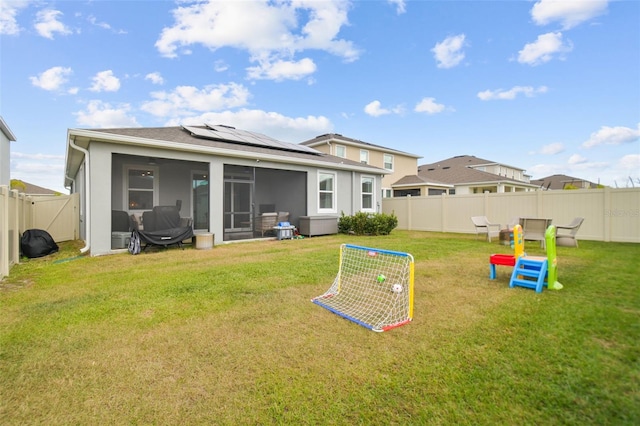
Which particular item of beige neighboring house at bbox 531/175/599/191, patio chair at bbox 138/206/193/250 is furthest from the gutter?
beige neighboring house at bbox 531/175/599/191

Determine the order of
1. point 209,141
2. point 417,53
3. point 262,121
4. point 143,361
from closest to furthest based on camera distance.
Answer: point 143,361
point 209,141
point 417,53
point 262,121

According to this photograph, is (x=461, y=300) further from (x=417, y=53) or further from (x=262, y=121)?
(x=262, y=121)

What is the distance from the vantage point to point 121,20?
31.1 feet

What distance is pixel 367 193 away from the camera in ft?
48.8

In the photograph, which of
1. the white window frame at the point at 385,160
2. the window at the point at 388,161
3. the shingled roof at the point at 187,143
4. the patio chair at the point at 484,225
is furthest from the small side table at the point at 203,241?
the window at the point at 388,161

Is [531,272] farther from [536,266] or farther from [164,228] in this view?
[164,228]

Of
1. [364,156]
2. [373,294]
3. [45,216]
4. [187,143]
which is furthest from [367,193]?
[45,216]

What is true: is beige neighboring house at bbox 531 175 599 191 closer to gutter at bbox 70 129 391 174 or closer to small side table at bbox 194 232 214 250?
gutter at bbox 70 129 391 174

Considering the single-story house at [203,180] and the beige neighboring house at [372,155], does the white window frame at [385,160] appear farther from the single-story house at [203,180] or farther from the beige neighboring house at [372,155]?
the single-story house at [203,180]

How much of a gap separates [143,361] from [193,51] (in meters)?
13.1

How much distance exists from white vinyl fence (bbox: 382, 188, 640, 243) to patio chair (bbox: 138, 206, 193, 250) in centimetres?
1112

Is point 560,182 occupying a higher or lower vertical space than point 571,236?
higher

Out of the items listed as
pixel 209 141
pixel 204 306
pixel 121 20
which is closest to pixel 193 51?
pixel 121 20

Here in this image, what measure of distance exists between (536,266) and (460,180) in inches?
893
